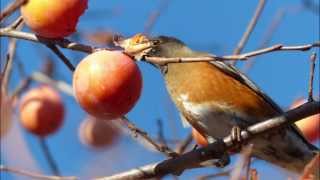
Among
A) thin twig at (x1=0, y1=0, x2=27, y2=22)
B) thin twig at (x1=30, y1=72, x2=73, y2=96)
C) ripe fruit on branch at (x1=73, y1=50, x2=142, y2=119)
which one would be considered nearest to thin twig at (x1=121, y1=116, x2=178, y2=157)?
ripe fruit on branch at (x1=73, y1=50, x2=142, y2=119)

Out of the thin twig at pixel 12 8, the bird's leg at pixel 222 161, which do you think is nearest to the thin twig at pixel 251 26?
the bird's leg at pixel 222 161

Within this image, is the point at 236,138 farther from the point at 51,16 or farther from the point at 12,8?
the point at 12,8

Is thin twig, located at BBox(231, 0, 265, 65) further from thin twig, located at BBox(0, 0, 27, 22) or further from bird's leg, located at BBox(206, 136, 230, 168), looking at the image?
thin twig, located at BBox(0, 0, 27, 22)

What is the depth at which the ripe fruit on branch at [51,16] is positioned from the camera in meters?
1.64

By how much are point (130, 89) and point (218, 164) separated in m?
0.49

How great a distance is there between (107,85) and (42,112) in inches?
38.3

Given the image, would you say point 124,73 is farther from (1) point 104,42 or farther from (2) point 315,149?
(1) point 104,42

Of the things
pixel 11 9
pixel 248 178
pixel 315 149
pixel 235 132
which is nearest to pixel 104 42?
pixel 315 149

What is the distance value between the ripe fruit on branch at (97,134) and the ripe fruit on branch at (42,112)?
0.30m

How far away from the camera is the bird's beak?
5.69 ft

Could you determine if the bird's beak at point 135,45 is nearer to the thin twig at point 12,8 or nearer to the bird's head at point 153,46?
the bird's head at point 153,46

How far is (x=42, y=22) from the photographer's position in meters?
1.64

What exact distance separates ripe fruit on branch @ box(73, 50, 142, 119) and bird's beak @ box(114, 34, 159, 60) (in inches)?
2.7

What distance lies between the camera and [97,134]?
2920 millimetres
